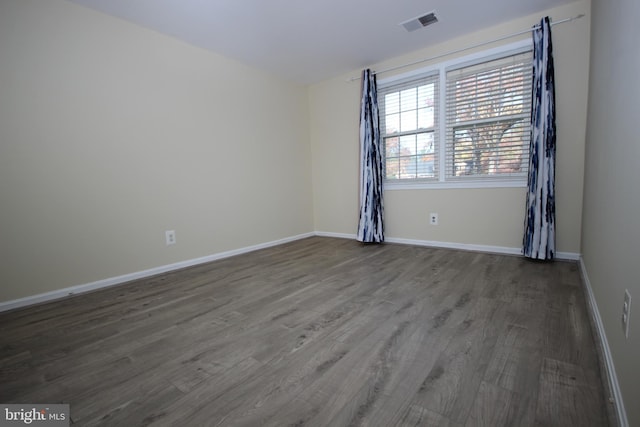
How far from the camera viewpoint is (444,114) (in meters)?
3.25

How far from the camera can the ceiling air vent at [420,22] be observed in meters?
2.64

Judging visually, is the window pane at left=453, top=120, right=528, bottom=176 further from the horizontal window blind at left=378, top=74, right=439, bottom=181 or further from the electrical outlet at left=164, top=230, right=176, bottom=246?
the electrical outlet at left=164, top=230, right=176, bottom=246

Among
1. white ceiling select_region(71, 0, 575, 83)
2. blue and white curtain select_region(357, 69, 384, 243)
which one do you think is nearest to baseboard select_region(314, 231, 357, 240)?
blue and white curtain select_region(357, 69, 384, 243)

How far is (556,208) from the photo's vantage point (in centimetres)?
269

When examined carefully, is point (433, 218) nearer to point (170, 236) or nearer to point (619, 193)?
point (619, 193)

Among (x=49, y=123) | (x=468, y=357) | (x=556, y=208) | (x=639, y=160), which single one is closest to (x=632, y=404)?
(x=468, y=357)

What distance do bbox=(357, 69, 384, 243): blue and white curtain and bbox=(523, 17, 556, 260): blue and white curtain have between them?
1.58 metres

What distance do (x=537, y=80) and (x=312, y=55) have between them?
7.47 ft

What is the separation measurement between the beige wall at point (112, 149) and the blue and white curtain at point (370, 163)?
1328mm

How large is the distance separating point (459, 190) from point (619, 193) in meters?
2.14

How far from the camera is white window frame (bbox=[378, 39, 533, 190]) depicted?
2.86 metres

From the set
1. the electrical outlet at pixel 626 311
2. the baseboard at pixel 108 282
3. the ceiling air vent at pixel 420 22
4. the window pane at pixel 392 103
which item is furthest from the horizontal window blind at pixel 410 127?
the electrical outlet at pixel 626 311

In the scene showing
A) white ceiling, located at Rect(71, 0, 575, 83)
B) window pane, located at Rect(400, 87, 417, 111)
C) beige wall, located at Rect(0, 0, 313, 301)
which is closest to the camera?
beige wall, located at Rect(0, 0, 313, 301)

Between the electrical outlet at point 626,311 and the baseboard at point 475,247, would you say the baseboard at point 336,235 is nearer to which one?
the baseboard at point 475,247
